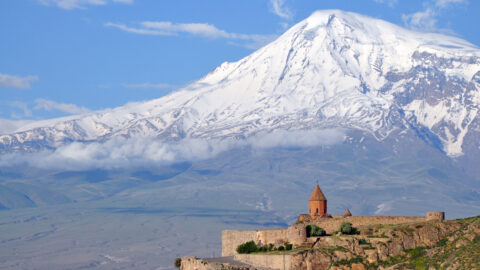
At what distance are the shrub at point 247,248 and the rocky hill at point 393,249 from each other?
Answer: 4.43 meters

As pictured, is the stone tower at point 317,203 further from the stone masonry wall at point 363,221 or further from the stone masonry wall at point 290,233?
the stone masonry wall at point 363,221

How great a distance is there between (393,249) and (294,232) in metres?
6.79

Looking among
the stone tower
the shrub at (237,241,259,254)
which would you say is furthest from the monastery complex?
the stone tower

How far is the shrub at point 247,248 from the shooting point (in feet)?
202

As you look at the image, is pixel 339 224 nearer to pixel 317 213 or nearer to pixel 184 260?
pixel 184 260

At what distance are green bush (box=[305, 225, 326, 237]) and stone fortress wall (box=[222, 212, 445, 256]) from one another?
0.41 meters

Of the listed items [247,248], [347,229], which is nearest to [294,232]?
[347,229]

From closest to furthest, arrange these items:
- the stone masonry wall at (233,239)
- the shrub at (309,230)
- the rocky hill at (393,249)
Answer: the rocky hill at (393,249), the shrub at (309,230), the stone masonry wall at (233,239)

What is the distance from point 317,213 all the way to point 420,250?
23087 mm

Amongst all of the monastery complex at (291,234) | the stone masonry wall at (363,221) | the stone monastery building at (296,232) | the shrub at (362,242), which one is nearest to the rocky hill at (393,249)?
the shrub at (362,242)

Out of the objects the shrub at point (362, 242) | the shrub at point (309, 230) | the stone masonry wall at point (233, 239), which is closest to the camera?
the shrub at point (362, 242)

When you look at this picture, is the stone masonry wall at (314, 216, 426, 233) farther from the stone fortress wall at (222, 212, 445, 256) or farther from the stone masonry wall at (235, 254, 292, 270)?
the stone masonry wall at (235, 254, 292, 270)

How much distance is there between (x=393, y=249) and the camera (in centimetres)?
5419

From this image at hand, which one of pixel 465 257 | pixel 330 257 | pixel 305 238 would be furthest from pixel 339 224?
pixel 465 257
